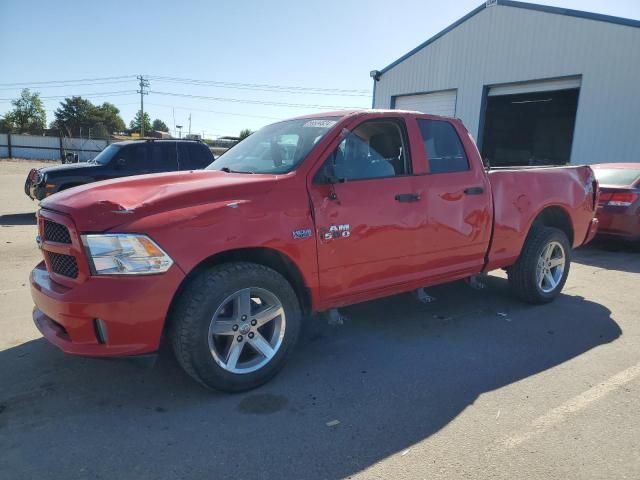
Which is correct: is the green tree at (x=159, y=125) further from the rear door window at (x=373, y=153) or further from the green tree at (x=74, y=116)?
the rear door window at (x=373, y=153)

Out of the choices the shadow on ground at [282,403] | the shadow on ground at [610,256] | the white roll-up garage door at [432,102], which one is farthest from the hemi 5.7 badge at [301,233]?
the white roll-up garage door at [432,102]

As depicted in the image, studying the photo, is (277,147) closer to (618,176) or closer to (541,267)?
(541,267)

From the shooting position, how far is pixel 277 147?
4070 millimetres

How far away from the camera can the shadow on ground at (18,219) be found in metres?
9.92

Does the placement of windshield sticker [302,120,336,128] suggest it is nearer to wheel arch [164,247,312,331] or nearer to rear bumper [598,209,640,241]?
wheel arch [164,247,312,331]

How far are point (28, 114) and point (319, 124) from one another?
10649 centimetres

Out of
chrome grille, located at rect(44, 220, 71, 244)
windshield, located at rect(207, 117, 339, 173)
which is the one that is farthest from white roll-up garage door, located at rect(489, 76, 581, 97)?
chrome grille, located at rect(44, 220, 71, 244)

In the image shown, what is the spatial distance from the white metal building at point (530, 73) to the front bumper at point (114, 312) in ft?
47.9

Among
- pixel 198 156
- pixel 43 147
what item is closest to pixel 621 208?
pixel 198 156

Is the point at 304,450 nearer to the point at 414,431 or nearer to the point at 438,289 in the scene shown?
the point at 414,431

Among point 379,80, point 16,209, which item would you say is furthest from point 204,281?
point 379,80

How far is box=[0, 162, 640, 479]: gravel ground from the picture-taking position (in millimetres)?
2553

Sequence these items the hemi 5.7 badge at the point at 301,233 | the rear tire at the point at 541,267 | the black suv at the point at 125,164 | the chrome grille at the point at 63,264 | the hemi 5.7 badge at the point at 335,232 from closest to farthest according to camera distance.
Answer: the chrome grille at the point at 63,264
the hemi 5.7 badge at the point at 301,233
the hemi 5.7 badge at the point at 335,232
the rear tire at the point at 541,267
the black suv at the point at 125,164

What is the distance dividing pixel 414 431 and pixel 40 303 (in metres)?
2.50
